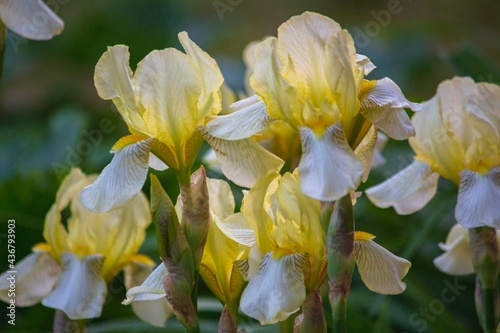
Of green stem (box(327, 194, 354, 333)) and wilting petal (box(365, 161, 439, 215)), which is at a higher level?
green stem (box(327, 194, 354, 333))

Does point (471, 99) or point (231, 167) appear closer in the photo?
point (231, 167)

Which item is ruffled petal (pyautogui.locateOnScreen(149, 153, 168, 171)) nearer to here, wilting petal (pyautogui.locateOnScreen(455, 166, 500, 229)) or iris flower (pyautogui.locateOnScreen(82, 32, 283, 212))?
iris flower (pyautogui.locateOnScreen(82, 32, 283, 212))

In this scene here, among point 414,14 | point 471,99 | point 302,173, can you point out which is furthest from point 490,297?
point 414,14

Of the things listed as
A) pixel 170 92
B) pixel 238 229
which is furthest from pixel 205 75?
pixel 238 229

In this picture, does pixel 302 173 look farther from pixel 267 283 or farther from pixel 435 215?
pixel 435 215

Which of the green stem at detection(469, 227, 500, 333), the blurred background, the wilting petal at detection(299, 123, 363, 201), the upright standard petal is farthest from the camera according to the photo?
the blurred background

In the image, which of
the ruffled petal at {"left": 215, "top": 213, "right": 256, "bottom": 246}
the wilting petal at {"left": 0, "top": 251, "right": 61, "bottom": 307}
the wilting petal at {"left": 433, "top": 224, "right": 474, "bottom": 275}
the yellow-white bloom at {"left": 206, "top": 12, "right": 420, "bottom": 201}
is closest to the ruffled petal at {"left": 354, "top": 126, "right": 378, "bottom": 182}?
the yellow-white bloom at {"left": 206, "top": 12, "right": 420, "bottom": 201}

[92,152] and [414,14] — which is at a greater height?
[92,152]
